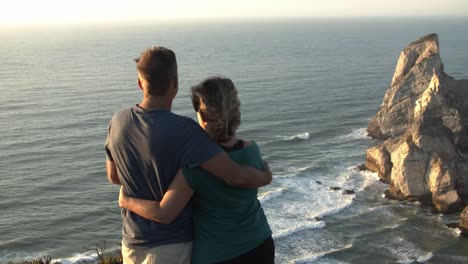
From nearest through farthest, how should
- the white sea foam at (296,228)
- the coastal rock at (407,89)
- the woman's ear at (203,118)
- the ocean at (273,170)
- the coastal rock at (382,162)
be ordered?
the woman's ear at (203,118) < the ocean at (273,170) < the white sea foam at (296,228) < the coastal rock at (382,162) < the coastal rock at (407,89)

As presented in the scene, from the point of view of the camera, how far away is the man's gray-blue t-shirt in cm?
436

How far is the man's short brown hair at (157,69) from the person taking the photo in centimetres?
443

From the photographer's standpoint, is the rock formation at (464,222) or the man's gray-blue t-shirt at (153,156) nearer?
the man's gray-blue t-shirt at (153,156)

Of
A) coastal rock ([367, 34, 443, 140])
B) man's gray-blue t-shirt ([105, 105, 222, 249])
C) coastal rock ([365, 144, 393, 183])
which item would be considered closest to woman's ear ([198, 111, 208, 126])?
man's gray-blue t-shirt ([105, 105, 222, 249])

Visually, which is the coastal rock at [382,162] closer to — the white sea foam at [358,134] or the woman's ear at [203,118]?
the white sea foam at [358,134]

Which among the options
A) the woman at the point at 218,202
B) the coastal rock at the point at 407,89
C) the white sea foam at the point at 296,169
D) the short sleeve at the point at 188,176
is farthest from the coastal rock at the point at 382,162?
the short sleeve at the point at 188,176

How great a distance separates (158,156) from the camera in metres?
4.41

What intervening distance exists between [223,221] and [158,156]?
77cm

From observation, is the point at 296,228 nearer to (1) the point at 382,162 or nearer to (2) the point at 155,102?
(1) the point at 382,162

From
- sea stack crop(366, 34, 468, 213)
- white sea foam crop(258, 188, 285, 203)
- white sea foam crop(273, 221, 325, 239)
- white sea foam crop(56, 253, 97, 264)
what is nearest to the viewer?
white sea foam crop(56, 253, 97, 264)

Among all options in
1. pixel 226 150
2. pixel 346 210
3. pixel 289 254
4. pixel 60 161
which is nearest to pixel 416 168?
pixel 346 210

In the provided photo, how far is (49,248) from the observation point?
31094 millimetres

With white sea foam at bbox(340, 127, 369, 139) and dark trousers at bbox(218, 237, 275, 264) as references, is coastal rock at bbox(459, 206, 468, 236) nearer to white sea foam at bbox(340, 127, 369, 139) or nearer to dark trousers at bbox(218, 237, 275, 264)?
white sea foam at bbox(340, 127, 369, 139)

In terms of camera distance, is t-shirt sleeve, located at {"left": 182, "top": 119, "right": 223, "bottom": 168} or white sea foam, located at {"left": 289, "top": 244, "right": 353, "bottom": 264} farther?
white sea foam, located at {"left": 289, "top": 244, "right": 353, "bottom": 264}
